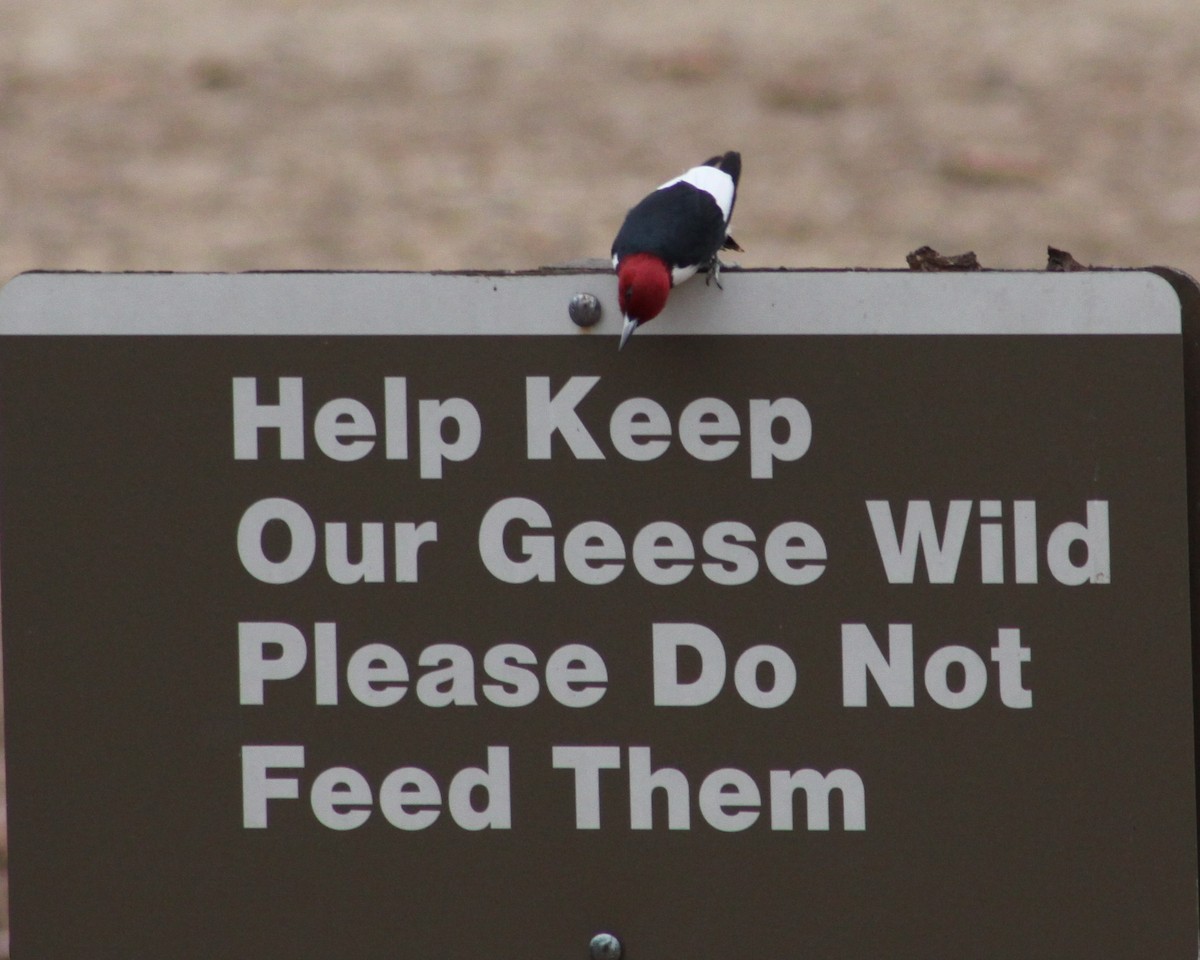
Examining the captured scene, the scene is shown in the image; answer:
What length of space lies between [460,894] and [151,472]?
507 millimetres

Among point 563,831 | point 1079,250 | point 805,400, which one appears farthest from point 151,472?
point 1079,250

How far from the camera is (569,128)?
9.56 m

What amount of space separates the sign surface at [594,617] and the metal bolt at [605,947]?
2 centimetres

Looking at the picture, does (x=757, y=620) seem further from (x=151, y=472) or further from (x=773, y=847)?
(x=151, y=472)

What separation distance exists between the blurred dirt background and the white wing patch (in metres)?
5.65

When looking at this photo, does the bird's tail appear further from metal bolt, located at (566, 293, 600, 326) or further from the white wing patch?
metal bolt, located at (566, 293, 600, 326)

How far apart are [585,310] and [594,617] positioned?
29 centimetres

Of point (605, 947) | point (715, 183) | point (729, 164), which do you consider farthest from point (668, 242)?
point (605, 947)

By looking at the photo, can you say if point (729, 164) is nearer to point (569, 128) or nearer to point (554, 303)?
point (554, 303)

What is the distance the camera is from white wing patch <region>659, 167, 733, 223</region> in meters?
1.94

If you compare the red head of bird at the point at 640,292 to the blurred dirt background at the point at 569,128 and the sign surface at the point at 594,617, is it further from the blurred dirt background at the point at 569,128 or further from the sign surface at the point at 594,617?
the blurred dirt background at the point at 569,128

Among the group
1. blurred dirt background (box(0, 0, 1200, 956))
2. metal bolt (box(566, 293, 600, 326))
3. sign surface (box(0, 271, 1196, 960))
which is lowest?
sign surface (box(0, 271, 1196, 960))

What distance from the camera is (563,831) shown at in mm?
1575

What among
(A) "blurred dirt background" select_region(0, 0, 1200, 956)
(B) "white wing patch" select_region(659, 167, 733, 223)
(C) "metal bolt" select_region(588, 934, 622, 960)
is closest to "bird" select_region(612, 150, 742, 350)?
(B) "white wing patch" select_region(659, 167, 733, 223)
